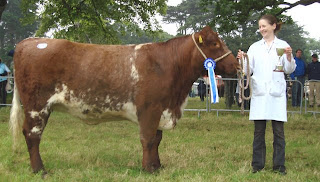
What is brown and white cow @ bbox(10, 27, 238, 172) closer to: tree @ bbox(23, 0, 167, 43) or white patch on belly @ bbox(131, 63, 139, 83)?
white patch on belly @ bbox(131, 63, 139, 83)

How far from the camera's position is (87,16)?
41.5 feet

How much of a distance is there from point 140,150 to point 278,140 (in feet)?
8.01

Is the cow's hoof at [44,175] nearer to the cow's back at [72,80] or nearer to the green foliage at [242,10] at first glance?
the cow's back at [72,80]

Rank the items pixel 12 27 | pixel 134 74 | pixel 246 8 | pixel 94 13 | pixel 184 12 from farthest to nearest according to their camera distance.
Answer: pixel 184 12
pixel 12 27
pixel 94 13
pixel 246 8
pixel 134 74

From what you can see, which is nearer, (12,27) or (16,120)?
(16,120)

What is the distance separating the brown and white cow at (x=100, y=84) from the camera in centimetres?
459

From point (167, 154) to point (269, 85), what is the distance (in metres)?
2.08

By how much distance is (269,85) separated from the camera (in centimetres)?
459

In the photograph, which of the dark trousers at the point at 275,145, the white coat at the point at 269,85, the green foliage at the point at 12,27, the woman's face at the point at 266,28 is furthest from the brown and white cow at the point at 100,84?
the green foliage at the point at 12,27

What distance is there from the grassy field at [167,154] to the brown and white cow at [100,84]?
0.42 meters

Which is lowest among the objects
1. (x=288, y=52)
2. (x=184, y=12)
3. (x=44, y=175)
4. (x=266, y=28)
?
(x=44, y=175)

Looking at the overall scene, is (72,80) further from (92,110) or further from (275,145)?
(275,145)

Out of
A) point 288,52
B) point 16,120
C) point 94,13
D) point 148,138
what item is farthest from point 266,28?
point 94,13

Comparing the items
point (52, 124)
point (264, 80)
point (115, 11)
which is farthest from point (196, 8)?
point (264, 80)
